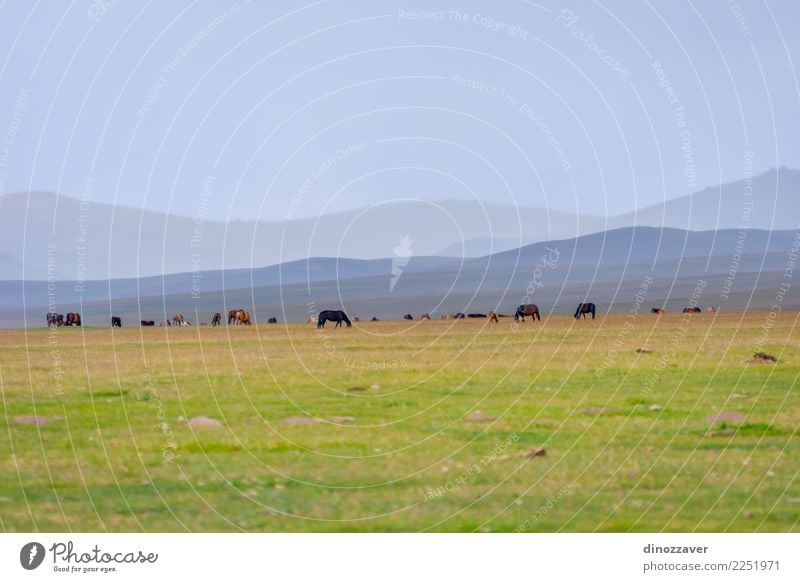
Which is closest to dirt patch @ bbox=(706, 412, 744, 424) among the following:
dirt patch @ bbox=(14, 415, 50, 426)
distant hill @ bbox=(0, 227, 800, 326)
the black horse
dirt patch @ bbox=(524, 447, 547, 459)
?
dirt patch @ bbox=(524, 447, 547, 459)

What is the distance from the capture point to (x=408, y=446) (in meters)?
20.2

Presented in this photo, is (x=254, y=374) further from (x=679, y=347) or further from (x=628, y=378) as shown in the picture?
(x=679, y=347)

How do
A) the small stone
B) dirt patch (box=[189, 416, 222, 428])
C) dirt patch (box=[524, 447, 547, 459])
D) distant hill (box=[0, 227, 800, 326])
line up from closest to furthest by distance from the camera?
dirt patch (box=[524, 447, 547, 459]) < dirt patch (box=[189, 416, 222, 428]) < the small stone < distant hill (box=[0, 227, 800, 326])

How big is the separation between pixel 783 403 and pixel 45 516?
1546 centimetres

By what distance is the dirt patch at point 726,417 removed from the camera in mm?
22094

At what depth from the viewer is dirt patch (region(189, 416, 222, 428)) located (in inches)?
866

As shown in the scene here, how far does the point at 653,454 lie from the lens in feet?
64.3

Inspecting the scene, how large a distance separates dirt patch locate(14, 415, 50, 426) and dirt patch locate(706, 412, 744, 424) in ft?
43.6
